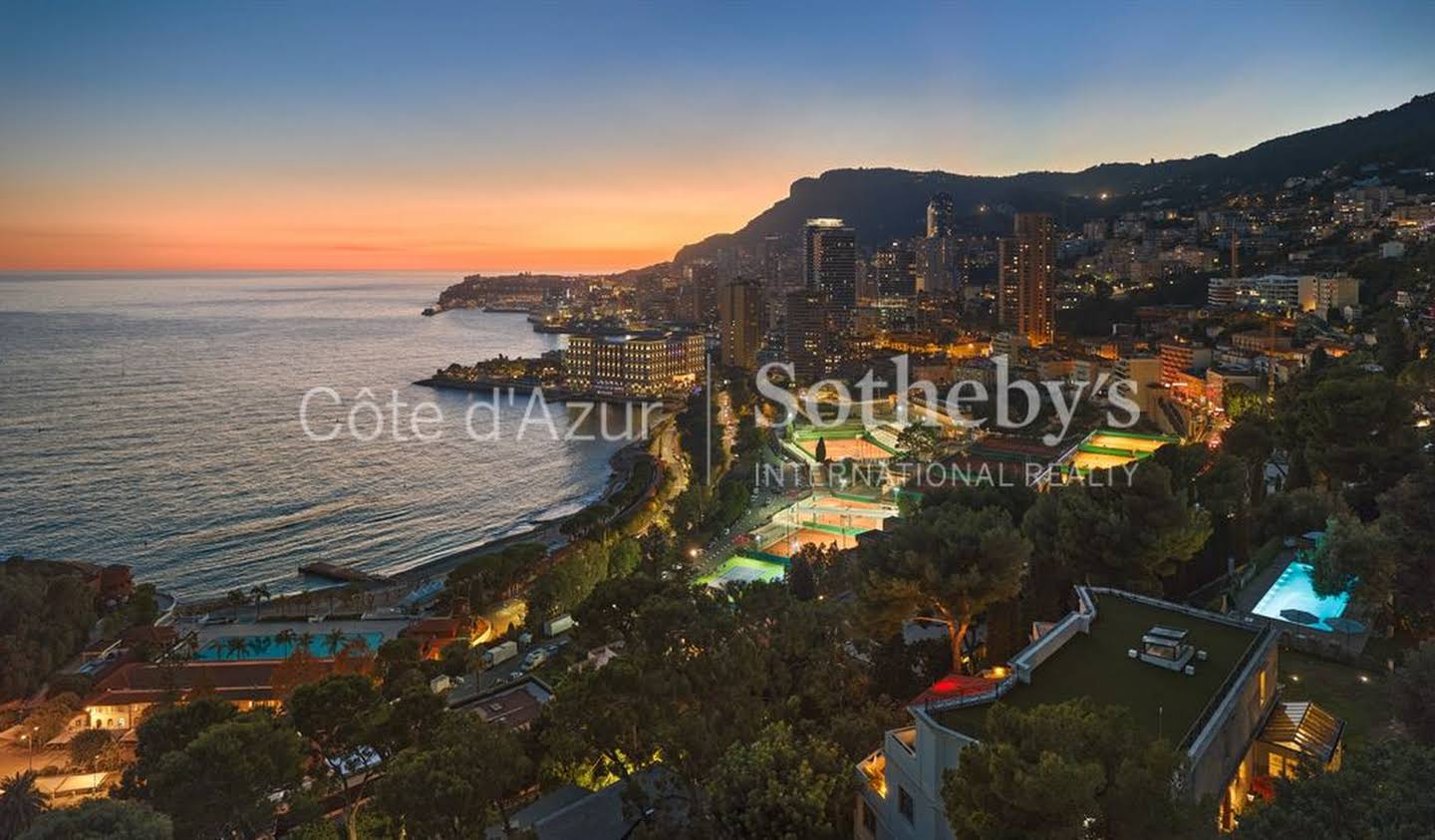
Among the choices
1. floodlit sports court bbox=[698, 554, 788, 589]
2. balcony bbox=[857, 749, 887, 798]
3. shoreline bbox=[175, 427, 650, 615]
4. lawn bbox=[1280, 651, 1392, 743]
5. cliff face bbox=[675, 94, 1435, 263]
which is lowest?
shoreline bbox=[175, 427, 650, 615]

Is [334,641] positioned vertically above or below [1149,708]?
below

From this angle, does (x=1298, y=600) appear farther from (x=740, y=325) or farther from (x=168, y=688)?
(x=740, y=325)

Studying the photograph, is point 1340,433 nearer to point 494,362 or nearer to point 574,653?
point 574,653

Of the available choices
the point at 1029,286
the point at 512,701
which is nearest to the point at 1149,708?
the point at 512,701

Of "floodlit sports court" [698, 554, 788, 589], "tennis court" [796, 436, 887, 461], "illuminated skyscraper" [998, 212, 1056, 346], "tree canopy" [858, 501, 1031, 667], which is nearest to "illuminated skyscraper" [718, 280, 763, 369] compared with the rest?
"illuminated skyscraper" [998, 212, 1056, 346]

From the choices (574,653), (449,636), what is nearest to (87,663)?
(449,636)

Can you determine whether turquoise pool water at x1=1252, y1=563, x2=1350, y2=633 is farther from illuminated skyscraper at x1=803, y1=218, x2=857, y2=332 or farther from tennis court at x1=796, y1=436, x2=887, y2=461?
illuminated skyscraper at x1=803, y1=218, x2=857, y2=332

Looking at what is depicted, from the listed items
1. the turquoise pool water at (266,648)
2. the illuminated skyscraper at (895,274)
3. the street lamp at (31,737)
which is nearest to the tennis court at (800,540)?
the turquoise pool water at (266,648)
